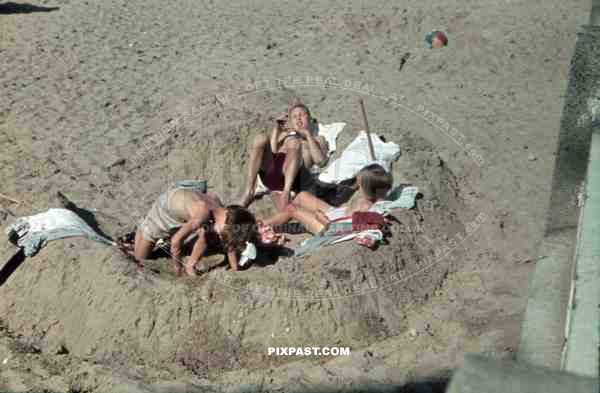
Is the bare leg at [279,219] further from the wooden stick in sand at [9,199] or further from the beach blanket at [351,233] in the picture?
the wooden stick in sand at [9,199]

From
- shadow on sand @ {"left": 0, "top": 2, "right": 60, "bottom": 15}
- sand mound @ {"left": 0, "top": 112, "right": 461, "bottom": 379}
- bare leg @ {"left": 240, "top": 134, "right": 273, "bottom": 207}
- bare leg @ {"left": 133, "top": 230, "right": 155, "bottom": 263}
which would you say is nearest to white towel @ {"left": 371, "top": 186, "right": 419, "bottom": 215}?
sand mound @ {"left": 0, "top": 112, "right": 461, "bottom": 379}

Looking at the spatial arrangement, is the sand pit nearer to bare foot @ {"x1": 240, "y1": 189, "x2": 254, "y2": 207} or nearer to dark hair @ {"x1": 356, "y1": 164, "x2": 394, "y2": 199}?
bare foot @ {"x1": 240, "y1": 189, "x2": 254, "y2": 207}

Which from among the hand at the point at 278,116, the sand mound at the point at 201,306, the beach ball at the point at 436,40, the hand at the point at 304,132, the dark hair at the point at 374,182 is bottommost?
the sand mound at the point at 201,306

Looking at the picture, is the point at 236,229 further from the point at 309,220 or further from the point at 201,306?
the point at 309,220

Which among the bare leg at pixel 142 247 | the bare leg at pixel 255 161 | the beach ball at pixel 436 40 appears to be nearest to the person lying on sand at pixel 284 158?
the bare leg at pixel 255 161

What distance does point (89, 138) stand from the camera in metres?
6.98

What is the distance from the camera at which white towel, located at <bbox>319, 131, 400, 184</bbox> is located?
666cm

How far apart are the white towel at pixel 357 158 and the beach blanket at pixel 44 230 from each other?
1.98 meters

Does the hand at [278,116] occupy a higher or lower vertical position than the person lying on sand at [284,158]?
higher

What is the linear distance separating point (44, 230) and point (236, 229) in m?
1.34

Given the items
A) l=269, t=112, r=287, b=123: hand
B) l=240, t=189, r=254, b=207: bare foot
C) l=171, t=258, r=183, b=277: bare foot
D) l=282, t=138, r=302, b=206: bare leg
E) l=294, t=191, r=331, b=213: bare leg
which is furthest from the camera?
l=269, t=112, r=287, b=123: hand

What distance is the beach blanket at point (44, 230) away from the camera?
549cm

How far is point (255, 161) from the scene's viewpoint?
6.42m

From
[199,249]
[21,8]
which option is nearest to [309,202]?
[199,249]
